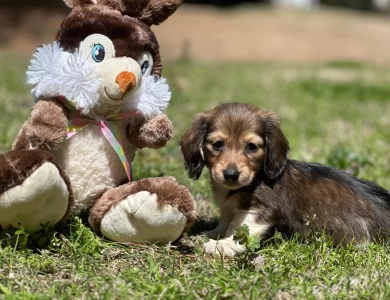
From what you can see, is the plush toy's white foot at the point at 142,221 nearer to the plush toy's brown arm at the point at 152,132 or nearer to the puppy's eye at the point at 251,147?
the plush toy's brown arm at the point at 152,132

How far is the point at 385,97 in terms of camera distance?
37.8 feet

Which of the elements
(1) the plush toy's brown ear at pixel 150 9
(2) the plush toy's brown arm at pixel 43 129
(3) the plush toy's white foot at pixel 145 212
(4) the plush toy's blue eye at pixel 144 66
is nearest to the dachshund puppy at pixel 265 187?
(3) the plush toy's white foot at pixel 145 212

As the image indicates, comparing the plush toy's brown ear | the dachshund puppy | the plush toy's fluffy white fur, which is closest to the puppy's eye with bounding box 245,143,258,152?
the dachshund puppy

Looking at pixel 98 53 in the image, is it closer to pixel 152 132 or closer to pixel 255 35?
pixel 152 132

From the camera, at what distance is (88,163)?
3814 millimetres

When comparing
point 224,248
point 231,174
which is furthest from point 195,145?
point 224,248

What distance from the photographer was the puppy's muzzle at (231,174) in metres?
3.67

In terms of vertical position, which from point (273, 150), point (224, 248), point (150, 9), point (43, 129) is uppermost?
point (150, 9)

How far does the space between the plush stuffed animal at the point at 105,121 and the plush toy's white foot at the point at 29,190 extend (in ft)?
0.05

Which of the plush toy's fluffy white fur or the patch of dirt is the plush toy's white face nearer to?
the plush toy's fluffy white fur

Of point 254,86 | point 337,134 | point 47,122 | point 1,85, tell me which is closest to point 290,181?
point 47,122

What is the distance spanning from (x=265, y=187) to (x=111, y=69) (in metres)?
1.20

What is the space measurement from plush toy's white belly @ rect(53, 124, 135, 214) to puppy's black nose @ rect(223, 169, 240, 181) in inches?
28.2

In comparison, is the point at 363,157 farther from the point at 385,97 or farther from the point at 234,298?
the point at 385,97
